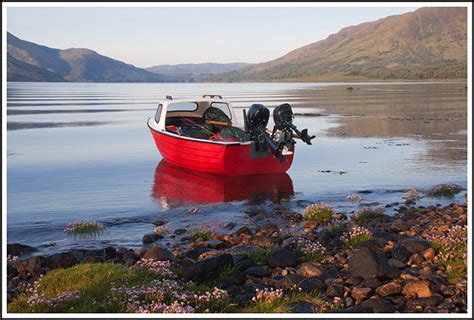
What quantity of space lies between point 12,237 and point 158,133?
11416mm

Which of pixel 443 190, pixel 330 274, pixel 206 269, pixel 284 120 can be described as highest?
pixel 284 120

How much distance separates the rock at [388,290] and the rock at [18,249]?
7.78 meters

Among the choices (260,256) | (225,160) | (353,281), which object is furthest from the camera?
(225,160)

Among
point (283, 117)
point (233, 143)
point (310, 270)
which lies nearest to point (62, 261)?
point (310, 270)

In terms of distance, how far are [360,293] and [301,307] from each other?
4.12 ft

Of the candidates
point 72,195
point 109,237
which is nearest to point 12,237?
point 109,237

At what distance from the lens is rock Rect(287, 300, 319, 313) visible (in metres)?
7.58

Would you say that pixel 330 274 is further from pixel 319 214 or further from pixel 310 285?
pixel 319 214

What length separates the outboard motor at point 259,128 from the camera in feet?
63.6

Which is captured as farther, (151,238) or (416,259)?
(151,238)

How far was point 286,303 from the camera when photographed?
785 cm

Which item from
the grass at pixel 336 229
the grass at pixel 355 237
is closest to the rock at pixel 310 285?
the grass at pixel 355 237

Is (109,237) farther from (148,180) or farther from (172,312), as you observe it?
(148,180)

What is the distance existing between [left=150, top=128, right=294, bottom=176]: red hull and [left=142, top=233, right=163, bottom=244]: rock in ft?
24.2
